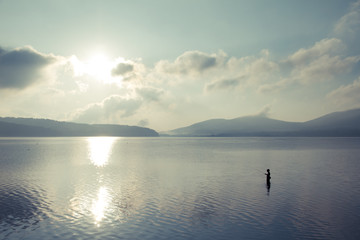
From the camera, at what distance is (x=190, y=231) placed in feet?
82.1

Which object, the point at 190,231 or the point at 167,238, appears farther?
the point at 190,231

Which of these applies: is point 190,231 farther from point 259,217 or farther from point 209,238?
point 259,217

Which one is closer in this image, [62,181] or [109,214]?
[109,214]

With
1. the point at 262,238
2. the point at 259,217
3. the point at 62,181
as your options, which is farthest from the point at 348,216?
the point at 62,181

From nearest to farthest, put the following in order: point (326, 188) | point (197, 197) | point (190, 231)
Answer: point (190, 231)
point (197, 197)
point (326, 188)

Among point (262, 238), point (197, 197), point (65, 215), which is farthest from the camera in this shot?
point (197, 197)

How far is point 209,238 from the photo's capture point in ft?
76.5

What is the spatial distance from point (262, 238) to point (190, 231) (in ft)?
22.1

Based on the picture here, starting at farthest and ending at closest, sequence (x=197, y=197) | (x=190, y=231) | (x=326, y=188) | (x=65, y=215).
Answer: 1. (x=326, y=188)
2. (x=197, y=197)
3. (x=65, y=215)
4. (x=190, y=231)

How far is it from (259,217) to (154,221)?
1197 cm

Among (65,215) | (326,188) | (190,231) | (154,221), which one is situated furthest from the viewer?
(326,188)

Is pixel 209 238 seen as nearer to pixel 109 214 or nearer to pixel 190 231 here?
pixel 190 231

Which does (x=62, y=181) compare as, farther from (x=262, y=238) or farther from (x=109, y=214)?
(x=262, y=238)

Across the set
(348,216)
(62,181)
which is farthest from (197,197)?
(62,181)
